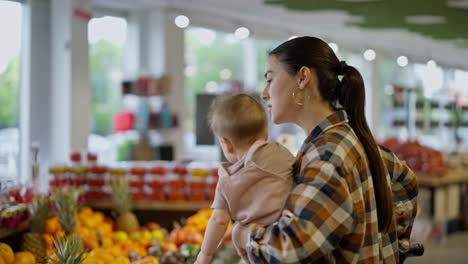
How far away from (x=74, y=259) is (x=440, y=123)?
18777 millimetres

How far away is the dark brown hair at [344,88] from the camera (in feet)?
5.72

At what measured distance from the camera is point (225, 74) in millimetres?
12648

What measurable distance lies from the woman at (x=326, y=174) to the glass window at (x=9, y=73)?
646 cm

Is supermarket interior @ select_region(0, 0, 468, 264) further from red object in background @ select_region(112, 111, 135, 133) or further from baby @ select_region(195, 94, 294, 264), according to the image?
baby @ select_region(195, 94, 294, 264)

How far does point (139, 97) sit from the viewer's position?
9.80 m

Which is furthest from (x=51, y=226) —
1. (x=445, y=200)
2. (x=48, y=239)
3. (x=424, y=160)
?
(x=445, y=200)

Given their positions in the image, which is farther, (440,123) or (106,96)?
(440,123)

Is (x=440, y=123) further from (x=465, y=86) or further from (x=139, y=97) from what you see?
(x=139, y=97)

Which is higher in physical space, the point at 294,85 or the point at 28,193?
the point at 294,85

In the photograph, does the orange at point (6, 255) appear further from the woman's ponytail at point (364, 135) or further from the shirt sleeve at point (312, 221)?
the woman's ponytail at point (364, 135)

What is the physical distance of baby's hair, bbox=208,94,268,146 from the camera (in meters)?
1.93

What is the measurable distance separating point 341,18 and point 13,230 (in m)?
9.14

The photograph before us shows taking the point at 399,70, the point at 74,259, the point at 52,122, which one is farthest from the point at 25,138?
the point at 399,70

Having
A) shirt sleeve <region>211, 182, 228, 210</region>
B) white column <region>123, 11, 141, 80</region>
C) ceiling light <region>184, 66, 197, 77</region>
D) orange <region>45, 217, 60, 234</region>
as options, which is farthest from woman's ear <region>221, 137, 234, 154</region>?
ceiling light <region>184, 66, 197, 77</region>
